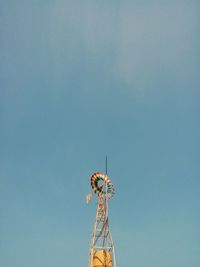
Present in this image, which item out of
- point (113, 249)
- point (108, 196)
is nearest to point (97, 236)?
point (113, 249)

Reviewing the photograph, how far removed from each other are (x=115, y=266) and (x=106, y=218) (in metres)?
9.35

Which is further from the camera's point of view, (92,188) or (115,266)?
(92,188)

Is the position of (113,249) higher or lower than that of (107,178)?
lower

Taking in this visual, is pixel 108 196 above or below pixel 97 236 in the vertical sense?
above

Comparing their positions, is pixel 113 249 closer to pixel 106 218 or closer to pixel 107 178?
pixel 106 218

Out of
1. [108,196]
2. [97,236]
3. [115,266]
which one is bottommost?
[115,266]

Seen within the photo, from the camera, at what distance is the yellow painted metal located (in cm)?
7206

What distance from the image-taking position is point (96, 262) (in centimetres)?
7212

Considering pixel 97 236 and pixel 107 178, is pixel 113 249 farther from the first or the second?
pixel 107 178

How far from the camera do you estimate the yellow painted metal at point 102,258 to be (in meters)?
72.1

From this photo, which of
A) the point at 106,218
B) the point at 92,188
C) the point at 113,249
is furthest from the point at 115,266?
the point at 92,188

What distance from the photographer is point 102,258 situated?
7219 cm

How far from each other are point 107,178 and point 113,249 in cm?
1454

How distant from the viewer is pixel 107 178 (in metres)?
78.5
